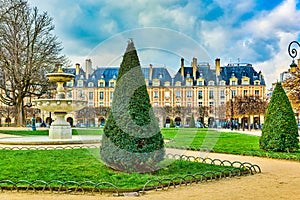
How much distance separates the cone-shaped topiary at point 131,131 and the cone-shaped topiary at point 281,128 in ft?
16.1

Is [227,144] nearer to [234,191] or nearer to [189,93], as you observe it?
[234,191]

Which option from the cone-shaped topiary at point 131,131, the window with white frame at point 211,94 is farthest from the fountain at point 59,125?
the window with white frame at point 211,94

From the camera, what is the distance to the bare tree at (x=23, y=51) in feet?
81.7

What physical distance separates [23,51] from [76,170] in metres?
21.1

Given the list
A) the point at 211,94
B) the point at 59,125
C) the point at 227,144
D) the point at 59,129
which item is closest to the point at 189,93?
the point at 211,94

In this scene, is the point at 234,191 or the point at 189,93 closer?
the point at 234,191

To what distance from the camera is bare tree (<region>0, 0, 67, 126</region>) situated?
24888 millimetres

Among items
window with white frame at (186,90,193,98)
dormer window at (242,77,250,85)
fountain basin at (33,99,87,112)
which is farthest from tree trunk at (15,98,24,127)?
dormer window at (242,77,250,85)

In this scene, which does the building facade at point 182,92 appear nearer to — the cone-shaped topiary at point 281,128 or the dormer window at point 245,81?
the dormer window at point 245,81

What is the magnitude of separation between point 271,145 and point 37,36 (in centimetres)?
2165

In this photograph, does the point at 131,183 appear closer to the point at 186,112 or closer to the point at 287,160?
the point at 287,160

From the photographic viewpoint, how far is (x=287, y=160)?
30.0 feet

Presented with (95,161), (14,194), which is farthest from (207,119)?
(14,194)

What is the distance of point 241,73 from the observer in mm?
53344
